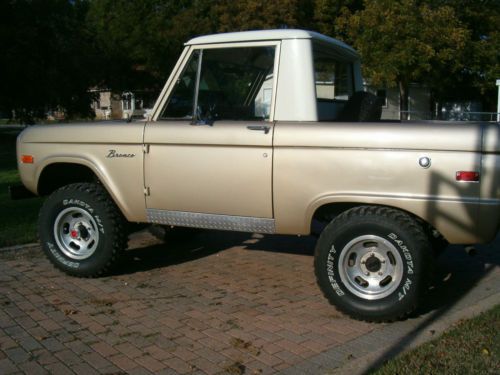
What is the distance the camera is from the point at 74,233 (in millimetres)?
5652

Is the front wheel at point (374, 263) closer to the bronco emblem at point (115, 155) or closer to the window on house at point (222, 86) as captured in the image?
the window on house at point (222, 86)

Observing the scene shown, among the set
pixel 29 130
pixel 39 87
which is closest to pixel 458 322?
pixel 29 130

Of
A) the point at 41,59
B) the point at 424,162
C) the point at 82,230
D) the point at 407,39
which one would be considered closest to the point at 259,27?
the point at 407,39

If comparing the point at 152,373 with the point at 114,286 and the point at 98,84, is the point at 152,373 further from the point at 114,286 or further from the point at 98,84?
the point at 98,84

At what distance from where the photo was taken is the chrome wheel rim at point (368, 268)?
440 cm

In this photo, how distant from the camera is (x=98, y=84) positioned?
29906mm

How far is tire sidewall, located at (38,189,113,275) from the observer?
5.40 m

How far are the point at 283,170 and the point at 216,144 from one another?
62cm

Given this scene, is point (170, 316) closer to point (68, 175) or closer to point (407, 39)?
point (68, 175)

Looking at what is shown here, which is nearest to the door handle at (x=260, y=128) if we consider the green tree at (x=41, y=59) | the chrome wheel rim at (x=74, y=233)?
the chrome wheel rim at (x=74, y=233)

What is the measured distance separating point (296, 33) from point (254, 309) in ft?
7.51

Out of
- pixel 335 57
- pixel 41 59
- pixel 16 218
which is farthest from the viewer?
pixel 41 59

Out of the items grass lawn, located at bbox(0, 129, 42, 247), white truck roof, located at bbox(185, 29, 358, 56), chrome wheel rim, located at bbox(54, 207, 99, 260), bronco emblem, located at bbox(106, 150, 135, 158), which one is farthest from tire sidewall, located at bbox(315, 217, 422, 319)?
grass lawn, located at bbox(0, 129, 42, 247)

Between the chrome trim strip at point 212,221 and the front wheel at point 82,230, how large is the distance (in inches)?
17.5
